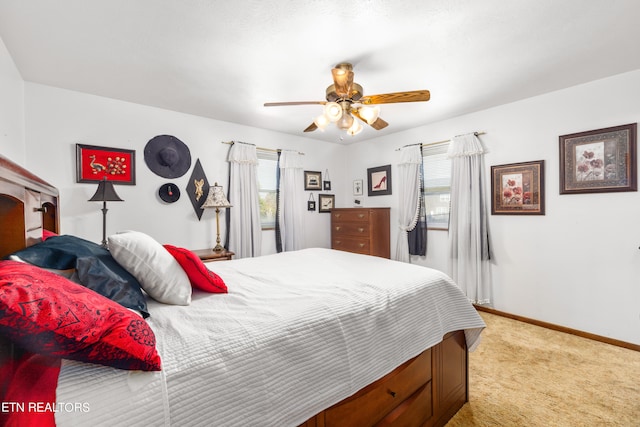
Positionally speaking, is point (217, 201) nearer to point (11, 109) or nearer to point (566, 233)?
point (11, 109)

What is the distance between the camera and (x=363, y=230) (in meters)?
4.11

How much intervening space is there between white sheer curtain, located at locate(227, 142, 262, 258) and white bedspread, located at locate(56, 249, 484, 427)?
198cm

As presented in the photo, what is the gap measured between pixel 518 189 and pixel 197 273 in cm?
338

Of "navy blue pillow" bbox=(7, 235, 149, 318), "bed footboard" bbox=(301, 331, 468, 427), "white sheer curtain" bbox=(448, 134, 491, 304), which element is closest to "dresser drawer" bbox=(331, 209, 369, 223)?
"white sheer curtain" bbox=(448, 134, 491, 304)

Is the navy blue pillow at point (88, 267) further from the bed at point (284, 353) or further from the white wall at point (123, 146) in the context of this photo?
the white wall at point (123, 146)

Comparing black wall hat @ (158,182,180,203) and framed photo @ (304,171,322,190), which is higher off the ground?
framed photo @ (304,171,322,190)

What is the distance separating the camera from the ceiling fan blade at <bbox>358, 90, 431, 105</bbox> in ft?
6.70

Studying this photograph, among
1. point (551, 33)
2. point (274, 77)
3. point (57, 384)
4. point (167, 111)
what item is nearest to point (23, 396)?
point (57, 384)

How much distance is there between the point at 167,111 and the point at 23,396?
333 cm

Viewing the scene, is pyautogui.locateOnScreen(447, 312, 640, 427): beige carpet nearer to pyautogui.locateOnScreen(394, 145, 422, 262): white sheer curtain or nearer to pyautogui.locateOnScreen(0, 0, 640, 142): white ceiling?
pyautogui.locateOnScreen(394, 145, 422, 262): white sheer curtain

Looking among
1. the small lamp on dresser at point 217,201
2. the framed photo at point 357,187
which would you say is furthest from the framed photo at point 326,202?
the small lamp on dresser at point 217,201

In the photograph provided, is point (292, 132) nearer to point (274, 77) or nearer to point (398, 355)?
point (274, 77)

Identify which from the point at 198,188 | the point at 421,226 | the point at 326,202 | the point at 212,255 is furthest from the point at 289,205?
the point at 421,226

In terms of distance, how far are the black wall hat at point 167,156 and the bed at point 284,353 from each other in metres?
1.34
